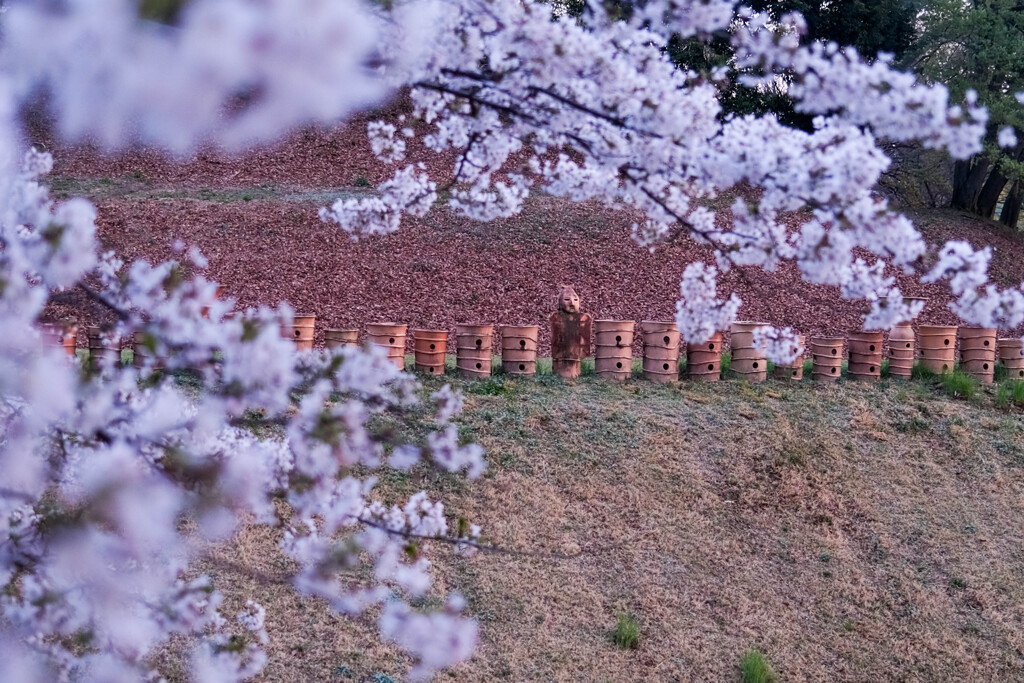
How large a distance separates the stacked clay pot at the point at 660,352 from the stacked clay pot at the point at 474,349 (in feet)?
2.91

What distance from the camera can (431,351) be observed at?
202 inches

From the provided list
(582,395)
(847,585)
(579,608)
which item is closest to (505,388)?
(582,395)

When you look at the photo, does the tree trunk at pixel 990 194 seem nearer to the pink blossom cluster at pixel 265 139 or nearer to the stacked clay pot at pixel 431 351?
the stacked clay pot at pixel 431 351

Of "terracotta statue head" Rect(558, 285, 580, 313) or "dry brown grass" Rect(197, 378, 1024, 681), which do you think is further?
"terracotta statue head" Rect(558, 285, 580, 313)

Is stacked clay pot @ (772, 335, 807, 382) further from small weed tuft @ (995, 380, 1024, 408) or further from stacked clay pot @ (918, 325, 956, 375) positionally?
small weed tuft @ (995, 380, 1024, 408)

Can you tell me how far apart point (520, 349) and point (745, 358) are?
134cm

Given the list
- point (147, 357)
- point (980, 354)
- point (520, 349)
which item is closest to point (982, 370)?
point (980, 354)

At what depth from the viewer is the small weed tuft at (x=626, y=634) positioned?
3.67 m

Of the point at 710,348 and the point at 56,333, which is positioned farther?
the point at 710,348

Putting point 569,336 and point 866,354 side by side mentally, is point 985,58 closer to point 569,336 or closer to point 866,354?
point 866,354

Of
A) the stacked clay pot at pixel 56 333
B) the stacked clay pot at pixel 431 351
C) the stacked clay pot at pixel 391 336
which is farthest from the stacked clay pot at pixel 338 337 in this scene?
the stacked clay pot at pixel 56 333

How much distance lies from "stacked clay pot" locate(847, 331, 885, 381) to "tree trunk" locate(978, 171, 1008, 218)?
6.67 m

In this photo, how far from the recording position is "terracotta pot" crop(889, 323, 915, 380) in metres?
5.64

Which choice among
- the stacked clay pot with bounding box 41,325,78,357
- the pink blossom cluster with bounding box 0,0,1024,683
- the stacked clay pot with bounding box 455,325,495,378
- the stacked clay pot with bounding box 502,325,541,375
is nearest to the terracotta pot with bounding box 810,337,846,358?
the stacked clay pot with bounding box 502,325,541,375
